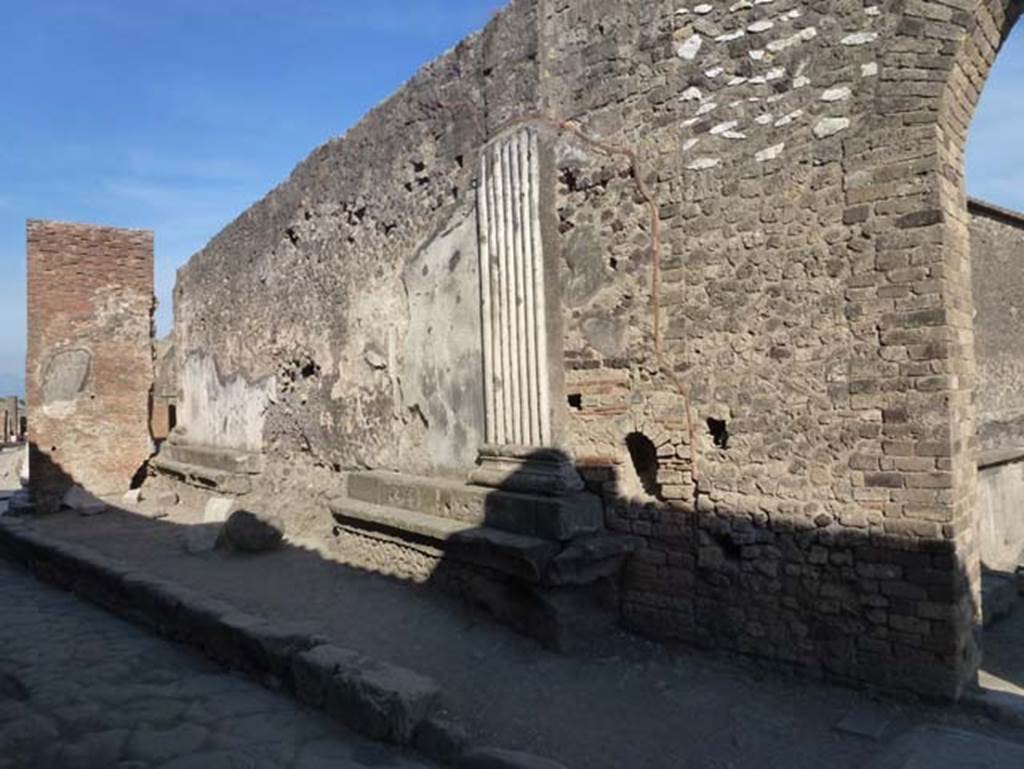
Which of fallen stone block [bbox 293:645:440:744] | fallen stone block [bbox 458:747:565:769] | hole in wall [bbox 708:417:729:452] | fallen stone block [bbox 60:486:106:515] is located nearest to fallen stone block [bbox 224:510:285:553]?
fallen stone block [bbox 293:645:440:744]

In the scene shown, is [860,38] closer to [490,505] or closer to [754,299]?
[754,299]

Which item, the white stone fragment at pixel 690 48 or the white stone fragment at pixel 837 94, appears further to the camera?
the white stone fragment at pixel 690 48

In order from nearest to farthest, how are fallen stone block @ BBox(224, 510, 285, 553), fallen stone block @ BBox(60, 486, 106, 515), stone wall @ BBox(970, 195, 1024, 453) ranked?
1. fallen stone block @ BBox(224, 510, 285, 553)
2. stone wall @ BBox(970, 195, 1024, 453)
3. fallen stone block @ BBox(60, 486, 106, 515)

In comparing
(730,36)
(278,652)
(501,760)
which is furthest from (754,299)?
(278,652)

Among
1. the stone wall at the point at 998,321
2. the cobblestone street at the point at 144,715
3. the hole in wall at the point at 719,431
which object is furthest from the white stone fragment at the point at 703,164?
the stone wall at the point at 998,321

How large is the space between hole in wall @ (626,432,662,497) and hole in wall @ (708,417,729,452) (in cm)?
38

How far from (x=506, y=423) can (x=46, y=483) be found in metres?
6.79

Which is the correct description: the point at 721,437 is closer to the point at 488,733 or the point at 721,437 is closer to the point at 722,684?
the point at 722,684

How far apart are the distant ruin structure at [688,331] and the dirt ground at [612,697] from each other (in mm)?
134

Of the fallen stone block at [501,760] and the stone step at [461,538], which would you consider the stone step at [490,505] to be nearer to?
the stone step at [461,538]

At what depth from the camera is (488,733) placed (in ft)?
9.91

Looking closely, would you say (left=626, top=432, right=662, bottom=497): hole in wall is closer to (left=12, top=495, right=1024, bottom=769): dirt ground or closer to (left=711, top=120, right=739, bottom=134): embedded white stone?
(left=12, top=495, right=1024, bottom=769): dirt ground

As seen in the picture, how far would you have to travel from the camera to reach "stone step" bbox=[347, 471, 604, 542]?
155 inches

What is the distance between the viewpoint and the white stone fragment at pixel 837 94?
329 centimetres
